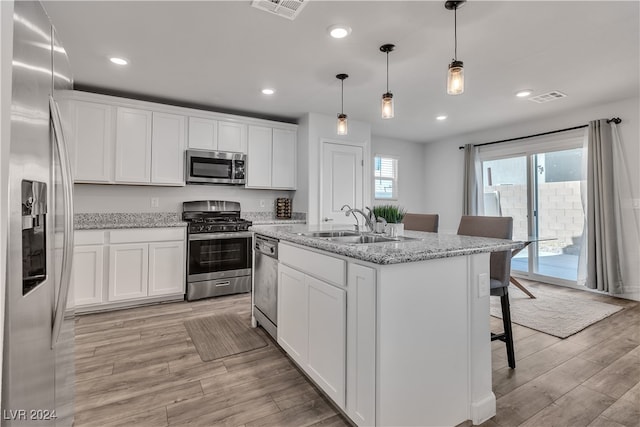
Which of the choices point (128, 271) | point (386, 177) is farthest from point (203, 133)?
point (386, 177)

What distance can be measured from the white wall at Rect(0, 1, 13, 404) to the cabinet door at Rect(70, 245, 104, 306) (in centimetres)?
288

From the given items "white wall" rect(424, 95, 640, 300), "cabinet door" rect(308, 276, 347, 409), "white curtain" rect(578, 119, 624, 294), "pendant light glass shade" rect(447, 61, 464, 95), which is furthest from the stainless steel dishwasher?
"white wall" rect(424, 95, 640, 300)

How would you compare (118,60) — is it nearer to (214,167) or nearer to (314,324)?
(214,167)

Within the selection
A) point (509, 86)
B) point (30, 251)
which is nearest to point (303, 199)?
point (509, 86)

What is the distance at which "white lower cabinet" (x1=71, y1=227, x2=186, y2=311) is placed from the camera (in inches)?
125

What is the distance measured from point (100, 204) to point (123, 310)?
1320 mm

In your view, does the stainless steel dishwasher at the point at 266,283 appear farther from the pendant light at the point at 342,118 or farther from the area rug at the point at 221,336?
the pendant light at the point at 342,118

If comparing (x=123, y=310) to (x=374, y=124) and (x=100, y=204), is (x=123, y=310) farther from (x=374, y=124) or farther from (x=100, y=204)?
(x=374, y=124)

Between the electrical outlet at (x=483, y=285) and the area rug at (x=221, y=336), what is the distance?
1.69 metres

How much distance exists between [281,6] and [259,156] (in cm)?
247

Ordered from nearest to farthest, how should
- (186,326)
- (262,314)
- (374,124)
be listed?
(262,314) → (186,326) → (374,124)

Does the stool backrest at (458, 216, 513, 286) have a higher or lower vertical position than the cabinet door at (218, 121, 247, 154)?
lower

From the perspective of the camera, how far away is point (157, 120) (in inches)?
148

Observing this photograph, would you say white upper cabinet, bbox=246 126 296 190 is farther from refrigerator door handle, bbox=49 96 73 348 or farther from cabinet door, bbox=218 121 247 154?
refrigerator door handle, bbox=49 96 73 348
